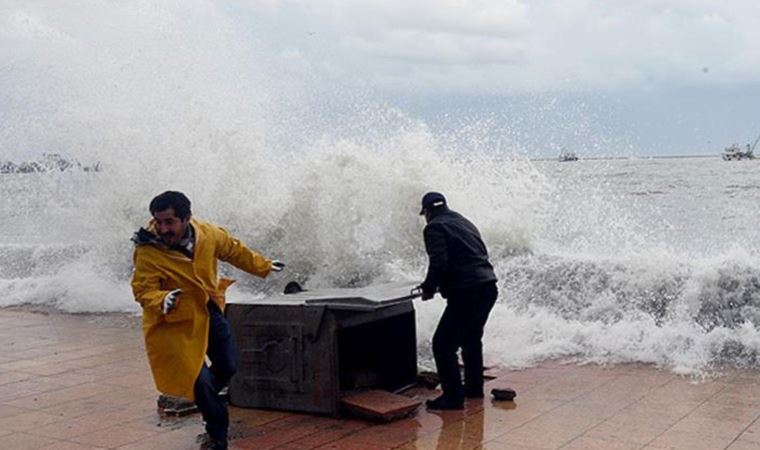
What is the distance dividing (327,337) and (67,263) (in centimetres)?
1177

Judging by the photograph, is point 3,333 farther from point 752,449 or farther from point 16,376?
point 752,449

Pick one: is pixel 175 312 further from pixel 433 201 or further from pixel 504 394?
pixel 504 394

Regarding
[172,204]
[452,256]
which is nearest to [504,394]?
[452,256]

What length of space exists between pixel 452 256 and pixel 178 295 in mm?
2334

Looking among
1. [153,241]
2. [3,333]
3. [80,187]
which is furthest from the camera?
[80,187]

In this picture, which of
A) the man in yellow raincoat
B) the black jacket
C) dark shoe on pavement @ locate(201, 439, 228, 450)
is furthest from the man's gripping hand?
the black jacket

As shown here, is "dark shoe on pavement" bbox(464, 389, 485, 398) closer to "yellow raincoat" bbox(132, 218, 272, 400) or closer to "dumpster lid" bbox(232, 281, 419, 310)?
"dumpster lid" bbox(232, 281, 419, 310)

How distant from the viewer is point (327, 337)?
5.86 m

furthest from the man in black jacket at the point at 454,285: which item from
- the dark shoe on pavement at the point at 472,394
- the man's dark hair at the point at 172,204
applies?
the man's dark hair at the point at 172,204

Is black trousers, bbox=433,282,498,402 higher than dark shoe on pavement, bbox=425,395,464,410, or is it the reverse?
black trousers, bbox=433,282,498,402

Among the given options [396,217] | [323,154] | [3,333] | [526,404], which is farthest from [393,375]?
[323,154]

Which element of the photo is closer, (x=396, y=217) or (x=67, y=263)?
(x=396, y=217)

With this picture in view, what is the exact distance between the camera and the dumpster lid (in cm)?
571

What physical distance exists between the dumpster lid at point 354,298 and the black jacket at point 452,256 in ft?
0.83
